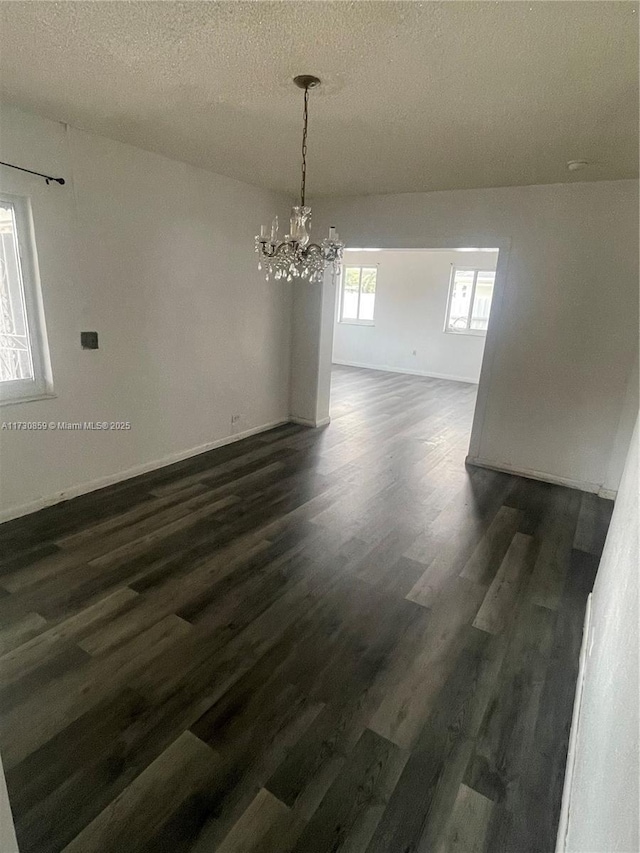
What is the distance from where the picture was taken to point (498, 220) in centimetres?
390

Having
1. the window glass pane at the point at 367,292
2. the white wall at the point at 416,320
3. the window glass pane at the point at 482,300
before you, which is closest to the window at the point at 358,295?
the window glass pane at the point at 367,292

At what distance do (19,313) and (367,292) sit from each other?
758cm

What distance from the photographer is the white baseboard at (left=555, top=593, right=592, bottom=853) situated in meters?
1.33

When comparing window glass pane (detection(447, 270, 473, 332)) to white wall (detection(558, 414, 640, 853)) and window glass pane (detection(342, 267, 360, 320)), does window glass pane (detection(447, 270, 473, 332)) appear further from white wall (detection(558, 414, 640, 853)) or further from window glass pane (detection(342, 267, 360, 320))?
white wall (detection(558, 414, 640, 853))

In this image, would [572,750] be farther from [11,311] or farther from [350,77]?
[11,311]

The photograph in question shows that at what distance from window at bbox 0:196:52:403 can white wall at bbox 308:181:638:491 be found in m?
3.07

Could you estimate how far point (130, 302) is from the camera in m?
3.47

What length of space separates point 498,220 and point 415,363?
17.5 feet

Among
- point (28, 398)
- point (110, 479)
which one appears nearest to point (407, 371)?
point (110, 479)

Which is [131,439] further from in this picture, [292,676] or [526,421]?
[526,421]

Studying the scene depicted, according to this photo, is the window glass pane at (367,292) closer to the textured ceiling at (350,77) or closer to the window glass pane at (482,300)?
the window glass pane at (482,300)

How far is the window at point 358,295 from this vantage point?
31.2 ft

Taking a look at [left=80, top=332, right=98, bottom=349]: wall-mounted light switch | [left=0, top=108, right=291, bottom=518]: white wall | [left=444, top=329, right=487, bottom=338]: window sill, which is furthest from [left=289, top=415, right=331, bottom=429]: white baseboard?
[left=444, top=329, right=487, bottom=338]: window sill

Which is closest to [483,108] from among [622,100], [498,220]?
[622,100]
